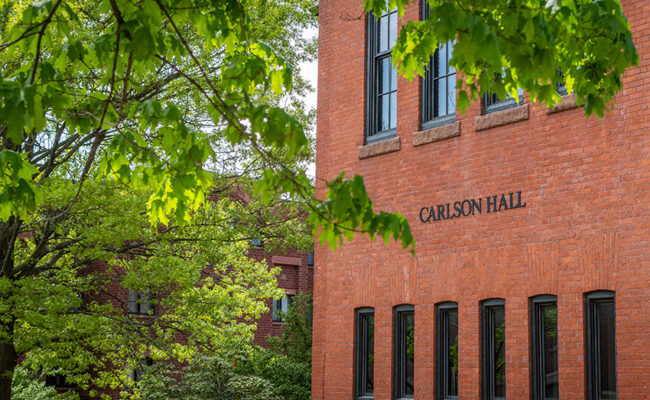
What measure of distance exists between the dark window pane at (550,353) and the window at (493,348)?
70 centimetres

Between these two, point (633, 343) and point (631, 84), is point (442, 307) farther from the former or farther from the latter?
point (631, 84)

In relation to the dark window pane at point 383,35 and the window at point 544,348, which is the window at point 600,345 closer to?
the window at point 544,348

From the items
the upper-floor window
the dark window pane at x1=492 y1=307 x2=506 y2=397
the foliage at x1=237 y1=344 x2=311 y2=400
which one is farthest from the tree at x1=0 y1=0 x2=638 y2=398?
the foliage at x1=237 y1=344 x2=311 y2=400

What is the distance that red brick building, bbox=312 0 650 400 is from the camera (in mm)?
11438

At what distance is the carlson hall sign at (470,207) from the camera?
12.8 meters

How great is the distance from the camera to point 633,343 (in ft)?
36.0

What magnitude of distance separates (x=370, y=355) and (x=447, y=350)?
1744 mm

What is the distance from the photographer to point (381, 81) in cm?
1551

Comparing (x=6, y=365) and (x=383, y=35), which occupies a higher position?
(x=383, y=35)

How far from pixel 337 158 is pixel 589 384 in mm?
6242

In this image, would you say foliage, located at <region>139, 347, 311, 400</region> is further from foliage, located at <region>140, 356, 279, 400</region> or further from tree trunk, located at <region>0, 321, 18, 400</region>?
tree trunk, located at <region>0, 321, 18, 400</region>

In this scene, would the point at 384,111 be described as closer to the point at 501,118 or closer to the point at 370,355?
the point at 501,118

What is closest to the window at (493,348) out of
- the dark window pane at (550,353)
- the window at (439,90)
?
the dark window pane at (550,353)

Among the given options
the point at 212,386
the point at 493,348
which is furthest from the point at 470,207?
the point at 212,386
